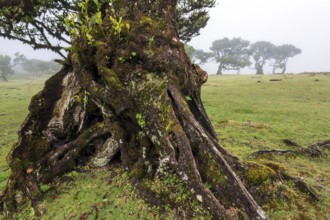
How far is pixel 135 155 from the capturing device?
682cm

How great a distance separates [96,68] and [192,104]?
10.1 ft

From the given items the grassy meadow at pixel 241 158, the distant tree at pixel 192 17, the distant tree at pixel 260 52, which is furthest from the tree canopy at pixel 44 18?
the distant tree at pixel 260 52

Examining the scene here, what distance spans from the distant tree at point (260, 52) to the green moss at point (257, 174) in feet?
403

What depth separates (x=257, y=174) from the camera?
20.8ft

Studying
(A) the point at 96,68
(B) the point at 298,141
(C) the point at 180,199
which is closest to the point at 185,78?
(A) the point at 96,68

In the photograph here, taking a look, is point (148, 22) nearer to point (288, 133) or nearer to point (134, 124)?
point (134, 124)

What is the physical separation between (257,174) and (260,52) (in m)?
128

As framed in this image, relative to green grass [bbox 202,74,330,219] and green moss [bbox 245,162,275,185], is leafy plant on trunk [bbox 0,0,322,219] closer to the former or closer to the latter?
green moss [bbox 245,162,275,185]

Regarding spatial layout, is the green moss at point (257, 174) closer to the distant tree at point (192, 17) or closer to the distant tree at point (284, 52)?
the distant tree at point (192, 17)

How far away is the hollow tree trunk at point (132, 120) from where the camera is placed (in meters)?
5.79

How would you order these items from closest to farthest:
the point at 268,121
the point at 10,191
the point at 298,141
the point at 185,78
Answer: the point at 10,191 < the point at 185,78 < the point at 298,141 < the point at 268,121

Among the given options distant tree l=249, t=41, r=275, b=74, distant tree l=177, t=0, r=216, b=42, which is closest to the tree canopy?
distant tree l=177, t=0, r=216, b=42

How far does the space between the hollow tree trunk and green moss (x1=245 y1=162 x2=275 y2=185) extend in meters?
0.33

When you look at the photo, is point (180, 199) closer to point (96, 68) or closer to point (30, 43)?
point (96, 68)
